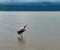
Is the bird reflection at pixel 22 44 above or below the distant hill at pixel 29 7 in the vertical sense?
below

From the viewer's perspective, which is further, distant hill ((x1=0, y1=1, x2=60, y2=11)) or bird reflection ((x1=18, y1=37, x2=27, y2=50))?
distant hill ((x1=0, y1=1, x2=60, y2=11))

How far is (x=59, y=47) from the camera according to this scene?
0.60 m

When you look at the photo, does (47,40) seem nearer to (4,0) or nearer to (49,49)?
(49,49)

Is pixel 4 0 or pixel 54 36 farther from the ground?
pixel 4 0

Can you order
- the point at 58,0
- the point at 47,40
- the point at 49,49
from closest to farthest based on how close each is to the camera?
the point at 49,49 < the point at 47,40 < the point at 58,0

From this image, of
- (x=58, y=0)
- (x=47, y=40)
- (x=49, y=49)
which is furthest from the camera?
(x=58, y=0)

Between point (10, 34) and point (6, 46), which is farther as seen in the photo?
point (10, 34)

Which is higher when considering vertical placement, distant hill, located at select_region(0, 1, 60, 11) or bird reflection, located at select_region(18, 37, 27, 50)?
distant hill, located at select_region(0, 1, 60, 11)

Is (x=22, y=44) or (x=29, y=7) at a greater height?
(x=29, y=7)

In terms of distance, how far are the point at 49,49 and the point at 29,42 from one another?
11 centimetres

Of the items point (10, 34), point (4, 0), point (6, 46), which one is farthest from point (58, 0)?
point (6, 46)

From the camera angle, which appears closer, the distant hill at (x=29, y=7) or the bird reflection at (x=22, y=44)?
the bird reflection at (x=22, y=44)

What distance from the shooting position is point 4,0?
2.57 metres

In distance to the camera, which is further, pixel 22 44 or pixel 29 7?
pixel 29 7
